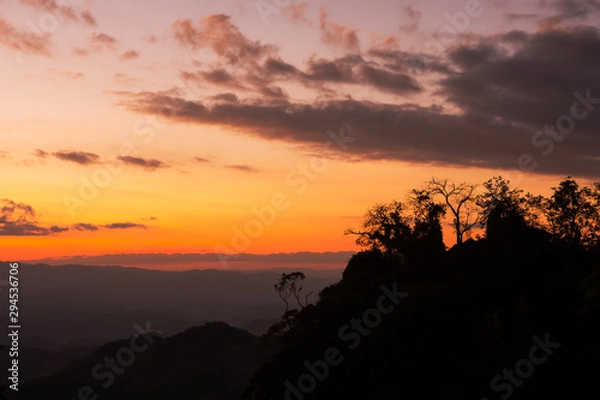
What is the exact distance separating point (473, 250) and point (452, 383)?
30.5 meters

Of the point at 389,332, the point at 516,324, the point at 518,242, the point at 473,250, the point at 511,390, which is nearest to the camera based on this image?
the point at 511,390

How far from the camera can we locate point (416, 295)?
87875 mm

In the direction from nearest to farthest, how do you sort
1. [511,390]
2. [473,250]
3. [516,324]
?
[511,390]
[516,324]
[473,250]

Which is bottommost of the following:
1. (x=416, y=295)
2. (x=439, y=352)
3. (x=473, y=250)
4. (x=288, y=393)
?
(x=288, y=393)

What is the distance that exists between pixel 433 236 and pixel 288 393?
3879 centimetres

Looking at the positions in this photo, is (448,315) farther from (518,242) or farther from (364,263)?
(364,263)

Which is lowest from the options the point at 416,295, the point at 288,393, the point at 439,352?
the point at 288,393

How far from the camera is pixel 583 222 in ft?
383

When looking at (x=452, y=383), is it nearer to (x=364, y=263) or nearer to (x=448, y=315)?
(x=448, y=315)

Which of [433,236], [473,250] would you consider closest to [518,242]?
[473,250]

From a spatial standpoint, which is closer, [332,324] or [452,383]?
[452,383]

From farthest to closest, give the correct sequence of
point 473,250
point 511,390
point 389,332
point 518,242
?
point 473,250
point 518,242
point 389,332
point 511,390

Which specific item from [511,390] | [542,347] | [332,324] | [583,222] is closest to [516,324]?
[542,347]

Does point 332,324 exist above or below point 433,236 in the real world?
below
